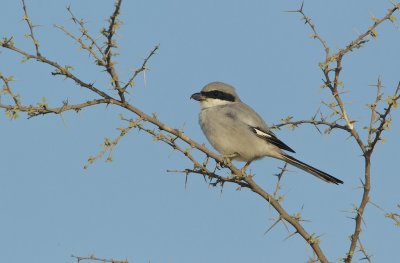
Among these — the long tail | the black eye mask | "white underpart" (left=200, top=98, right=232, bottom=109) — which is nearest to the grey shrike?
the long tail

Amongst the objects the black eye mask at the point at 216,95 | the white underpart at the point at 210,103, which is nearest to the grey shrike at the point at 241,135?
the white underpart at the point at 210,103

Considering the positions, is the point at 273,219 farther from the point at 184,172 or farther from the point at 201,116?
the point at 201,116

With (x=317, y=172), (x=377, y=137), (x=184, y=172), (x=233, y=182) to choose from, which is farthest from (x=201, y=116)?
(x=377, y=137)

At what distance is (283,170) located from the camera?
4.23 meters

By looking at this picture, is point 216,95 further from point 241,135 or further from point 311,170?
point 311,170

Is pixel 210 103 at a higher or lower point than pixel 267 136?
higher

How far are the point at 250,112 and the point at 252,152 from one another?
0.44 meters

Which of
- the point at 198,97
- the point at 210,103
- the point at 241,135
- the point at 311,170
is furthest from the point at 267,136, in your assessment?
the point at 198,97

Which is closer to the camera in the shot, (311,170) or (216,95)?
(311,170)

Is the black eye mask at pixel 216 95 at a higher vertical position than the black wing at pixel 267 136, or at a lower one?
higher

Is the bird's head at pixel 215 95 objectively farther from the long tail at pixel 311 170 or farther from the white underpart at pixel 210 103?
the long tail at pixel 311 170

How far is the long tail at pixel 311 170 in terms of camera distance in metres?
4.96

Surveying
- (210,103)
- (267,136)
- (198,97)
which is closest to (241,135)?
(267,136)

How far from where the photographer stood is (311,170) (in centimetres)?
511
